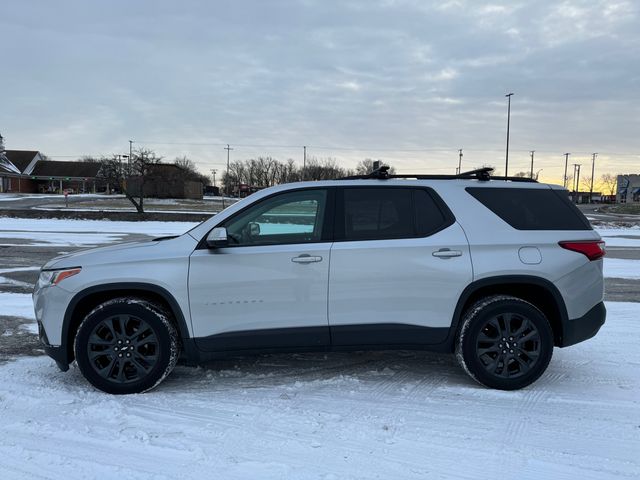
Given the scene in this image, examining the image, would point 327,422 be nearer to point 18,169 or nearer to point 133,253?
point 133,253

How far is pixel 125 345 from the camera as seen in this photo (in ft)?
13.4

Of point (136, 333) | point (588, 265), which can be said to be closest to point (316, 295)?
point (136, 333)

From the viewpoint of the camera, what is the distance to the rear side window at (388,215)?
4.23 m

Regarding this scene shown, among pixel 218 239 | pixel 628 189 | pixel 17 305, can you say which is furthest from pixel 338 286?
pixel 628 189

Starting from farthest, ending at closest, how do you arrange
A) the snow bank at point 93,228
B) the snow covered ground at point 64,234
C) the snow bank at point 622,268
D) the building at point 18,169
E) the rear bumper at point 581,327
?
1. the building at point 18,169
2. the snow bank at point 93,228
3. the snow covered ground at point 64,234
4. the snow bank at point 622,268
5. the rear bumper at point 581,327

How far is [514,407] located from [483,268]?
1.13 m

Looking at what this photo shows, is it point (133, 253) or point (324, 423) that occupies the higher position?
point (133, 253)

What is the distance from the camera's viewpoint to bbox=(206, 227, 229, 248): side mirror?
158 inches

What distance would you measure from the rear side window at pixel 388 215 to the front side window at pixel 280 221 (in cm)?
23

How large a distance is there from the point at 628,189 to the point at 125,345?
12624 centimetres

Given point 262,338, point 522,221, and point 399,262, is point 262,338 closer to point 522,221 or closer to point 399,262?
point 399,262

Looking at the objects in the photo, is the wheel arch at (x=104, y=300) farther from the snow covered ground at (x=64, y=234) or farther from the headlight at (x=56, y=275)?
the snow covered ground at (x=64, y=234)

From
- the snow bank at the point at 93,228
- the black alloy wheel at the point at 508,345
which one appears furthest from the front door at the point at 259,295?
the snow bank at the point at 93,228

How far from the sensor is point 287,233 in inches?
171
